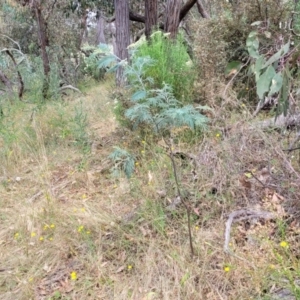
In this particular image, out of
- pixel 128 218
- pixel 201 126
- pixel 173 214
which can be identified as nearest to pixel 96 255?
pixel 128 218

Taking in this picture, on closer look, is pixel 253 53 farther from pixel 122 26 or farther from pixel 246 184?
pixel 122 26

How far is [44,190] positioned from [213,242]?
1.40 metres

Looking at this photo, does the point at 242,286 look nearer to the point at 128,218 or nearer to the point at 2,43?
the point at 128,218

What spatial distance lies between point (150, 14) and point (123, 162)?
13.4 feet

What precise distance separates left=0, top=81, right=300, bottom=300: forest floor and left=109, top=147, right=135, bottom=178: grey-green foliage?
0.06m

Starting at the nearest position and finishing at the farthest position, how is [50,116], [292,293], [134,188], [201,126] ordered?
[292,293]
[134,188]
[201,126]
[50,116]

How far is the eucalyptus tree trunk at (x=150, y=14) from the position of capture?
225 inches

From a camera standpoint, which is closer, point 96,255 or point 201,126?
point 96,255

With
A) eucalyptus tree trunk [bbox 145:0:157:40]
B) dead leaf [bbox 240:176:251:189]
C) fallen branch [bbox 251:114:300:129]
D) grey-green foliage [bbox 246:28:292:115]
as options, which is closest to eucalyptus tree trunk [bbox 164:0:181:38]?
eucalyptus tree trunk [bbox 145:0:157:40]

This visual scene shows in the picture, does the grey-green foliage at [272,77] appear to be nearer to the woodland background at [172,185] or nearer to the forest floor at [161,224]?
the woodland background at [172,185]

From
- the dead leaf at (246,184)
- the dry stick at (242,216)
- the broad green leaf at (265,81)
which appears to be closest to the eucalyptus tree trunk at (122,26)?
the dead leaf at (246,184)

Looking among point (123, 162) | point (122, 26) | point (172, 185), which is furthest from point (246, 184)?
point (122, 26)

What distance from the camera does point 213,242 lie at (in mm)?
1722

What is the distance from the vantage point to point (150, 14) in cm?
579
